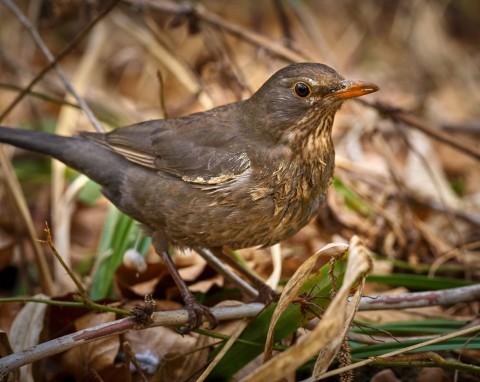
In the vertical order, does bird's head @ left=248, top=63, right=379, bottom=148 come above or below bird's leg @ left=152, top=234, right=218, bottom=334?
above

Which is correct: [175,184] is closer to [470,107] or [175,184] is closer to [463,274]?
[463,274]

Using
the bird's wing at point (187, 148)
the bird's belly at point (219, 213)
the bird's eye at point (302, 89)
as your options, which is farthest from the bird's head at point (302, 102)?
the bird's belly at point (219, 213)

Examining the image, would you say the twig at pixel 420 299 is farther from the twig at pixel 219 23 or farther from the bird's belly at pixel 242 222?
the twig at pixel 219 23

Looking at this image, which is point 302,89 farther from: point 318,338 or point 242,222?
point 318,338

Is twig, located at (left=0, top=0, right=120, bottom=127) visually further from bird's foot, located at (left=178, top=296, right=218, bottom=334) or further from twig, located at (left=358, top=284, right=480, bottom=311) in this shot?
twig, located at (left=358, top=284, right=480, bottom=311)

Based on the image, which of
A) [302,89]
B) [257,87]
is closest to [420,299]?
[302,89]

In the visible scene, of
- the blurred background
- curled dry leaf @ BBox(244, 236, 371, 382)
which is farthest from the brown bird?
curled dry leaf @ BBox(244, 236, 371, 382)

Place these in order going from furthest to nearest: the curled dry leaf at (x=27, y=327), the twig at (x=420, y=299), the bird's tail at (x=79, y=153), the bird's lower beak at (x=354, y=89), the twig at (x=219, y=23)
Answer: the twig at (x=219, y=23) → the bird's tail at (x=79, y=153) → the curled dry leaf at (x=27, y=327) → the twig at (x=420, y=299) → the bird's lower beak at (x=354, y=89)
